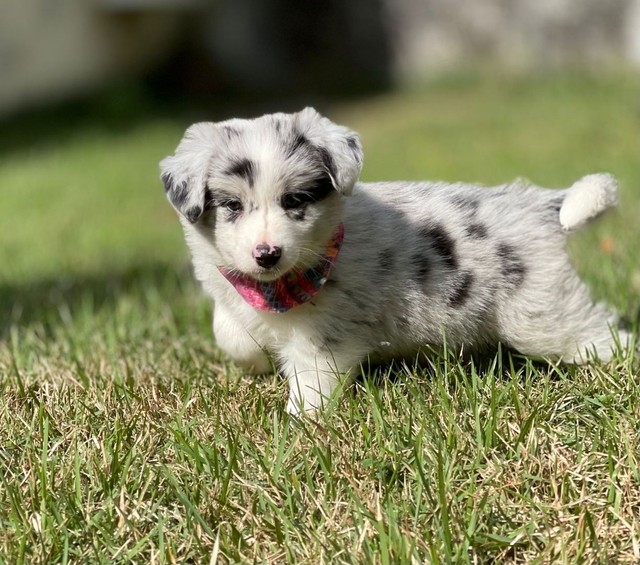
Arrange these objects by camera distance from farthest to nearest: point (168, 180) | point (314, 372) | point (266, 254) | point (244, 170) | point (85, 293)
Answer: point (85, 293), point (314, 372), point (168, 180), point (244, 170), point (266, 254)

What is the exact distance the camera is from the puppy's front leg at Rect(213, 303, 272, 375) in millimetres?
3590

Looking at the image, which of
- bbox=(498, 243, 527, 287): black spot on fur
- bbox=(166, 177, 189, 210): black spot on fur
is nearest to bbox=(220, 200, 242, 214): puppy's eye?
bbox=(166, 177, 189, 210): black spot on fur

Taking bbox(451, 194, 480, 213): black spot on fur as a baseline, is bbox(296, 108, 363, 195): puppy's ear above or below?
above

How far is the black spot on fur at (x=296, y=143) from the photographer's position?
3.14 metres

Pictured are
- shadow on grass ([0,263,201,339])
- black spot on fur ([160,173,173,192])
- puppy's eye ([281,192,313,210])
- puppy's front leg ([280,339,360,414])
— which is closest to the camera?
puppy's eye ([281,192,313,210])

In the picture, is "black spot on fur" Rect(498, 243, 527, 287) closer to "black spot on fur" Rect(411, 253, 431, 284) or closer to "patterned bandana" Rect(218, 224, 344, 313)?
"black spot on fur" Rect(411, 253, 431, 284)

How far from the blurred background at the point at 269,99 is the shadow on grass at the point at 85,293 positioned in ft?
0.10

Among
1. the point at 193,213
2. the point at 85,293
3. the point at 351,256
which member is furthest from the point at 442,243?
the point at 85,293

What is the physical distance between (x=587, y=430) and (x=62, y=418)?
6.33 ft

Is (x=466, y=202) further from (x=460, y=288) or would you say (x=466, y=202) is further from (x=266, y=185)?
(x=266, y=185)

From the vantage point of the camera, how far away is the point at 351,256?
11.3 feet

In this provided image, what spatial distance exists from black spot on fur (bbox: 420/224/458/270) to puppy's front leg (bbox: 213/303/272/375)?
81cm

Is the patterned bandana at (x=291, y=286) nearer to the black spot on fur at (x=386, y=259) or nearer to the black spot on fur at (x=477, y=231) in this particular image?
the black spot on fur at (x=386, y=259)

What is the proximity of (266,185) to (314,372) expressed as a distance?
2.53 feet
